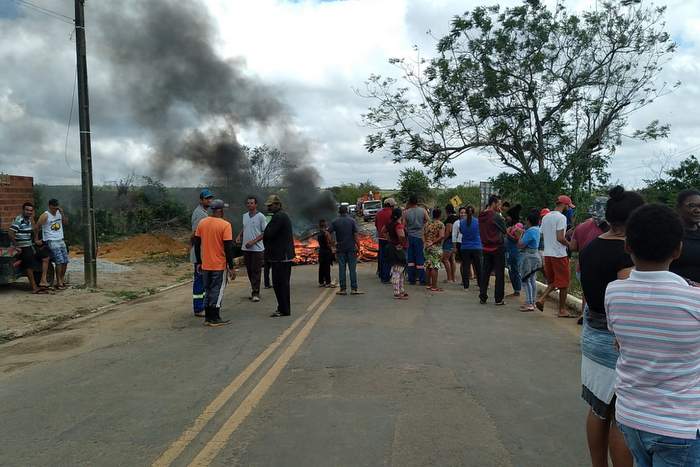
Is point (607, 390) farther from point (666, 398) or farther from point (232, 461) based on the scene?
point (232, 461)

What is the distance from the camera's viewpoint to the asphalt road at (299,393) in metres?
3.91

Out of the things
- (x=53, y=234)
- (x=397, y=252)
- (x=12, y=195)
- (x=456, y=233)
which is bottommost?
(x=397, y=252)

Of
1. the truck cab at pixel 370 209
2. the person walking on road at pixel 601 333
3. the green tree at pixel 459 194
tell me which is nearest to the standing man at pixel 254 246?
the person walking on road at pixel 601 333

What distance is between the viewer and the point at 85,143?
1218cm

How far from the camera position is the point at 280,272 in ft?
29.6

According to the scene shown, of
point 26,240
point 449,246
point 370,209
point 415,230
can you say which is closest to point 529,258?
point 415,230

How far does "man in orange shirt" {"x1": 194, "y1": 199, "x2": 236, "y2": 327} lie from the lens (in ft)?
27.5

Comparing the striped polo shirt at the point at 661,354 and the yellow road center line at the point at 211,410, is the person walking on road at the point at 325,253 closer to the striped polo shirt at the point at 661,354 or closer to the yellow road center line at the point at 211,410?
the yellow road center line at the point at 211,410

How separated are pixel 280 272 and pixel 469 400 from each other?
15.2 feet

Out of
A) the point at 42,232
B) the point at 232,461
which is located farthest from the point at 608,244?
the point at 42,232

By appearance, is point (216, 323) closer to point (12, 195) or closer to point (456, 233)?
point (456, 233)

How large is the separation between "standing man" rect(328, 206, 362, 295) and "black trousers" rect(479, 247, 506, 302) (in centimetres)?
251

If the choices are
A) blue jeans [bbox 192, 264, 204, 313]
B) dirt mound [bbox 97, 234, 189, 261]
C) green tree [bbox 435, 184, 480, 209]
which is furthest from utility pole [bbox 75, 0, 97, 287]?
green tree [bbox 435, 184, 480, 209]

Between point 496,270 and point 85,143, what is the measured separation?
8572 millimetres
